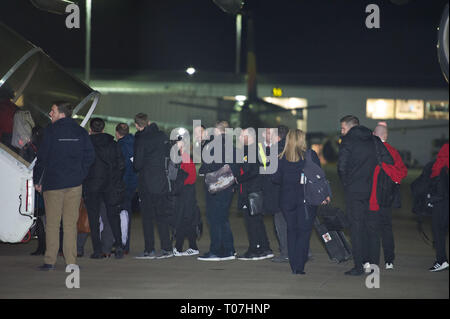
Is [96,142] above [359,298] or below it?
above

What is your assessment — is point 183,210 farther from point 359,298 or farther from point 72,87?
point 359,298

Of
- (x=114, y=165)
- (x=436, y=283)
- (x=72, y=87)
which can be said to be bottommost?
(x=436, y=283)

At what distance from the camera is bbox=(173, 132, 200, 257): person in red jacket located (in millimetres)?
9922

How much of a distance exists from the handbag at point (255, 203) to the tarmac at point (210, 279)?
62cm

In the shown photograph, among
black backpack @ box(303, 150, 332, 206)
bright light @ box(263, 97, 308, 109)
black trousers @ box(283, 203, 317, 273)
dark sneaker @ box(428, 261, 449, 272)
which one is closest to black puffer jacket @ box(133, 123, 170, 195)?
black trousers @ box(283, 203, 317, 273)

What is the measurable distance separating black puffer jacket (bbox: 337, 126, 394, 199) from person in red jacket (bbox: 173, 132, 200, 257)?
2.32 meters

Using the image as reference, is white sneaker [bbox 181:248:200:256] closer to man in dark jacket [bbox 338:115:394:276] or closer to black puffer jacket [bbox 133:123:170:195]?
black puffer jacket [bbox 133:123:170:195]

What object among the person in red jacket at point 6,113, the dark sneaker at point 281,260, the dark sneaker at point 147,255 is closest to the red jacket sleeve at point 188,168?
the dark sneaker at point 147,255

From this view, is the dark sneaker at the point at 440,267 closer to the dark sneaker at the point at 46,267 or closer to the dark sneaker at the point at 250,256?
the dark sneaker at the point at 250,256

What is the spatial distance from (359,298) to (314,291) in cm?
52

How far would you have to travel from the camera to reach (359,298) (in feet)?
22.9

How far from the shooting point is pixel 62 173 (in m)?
8.34
